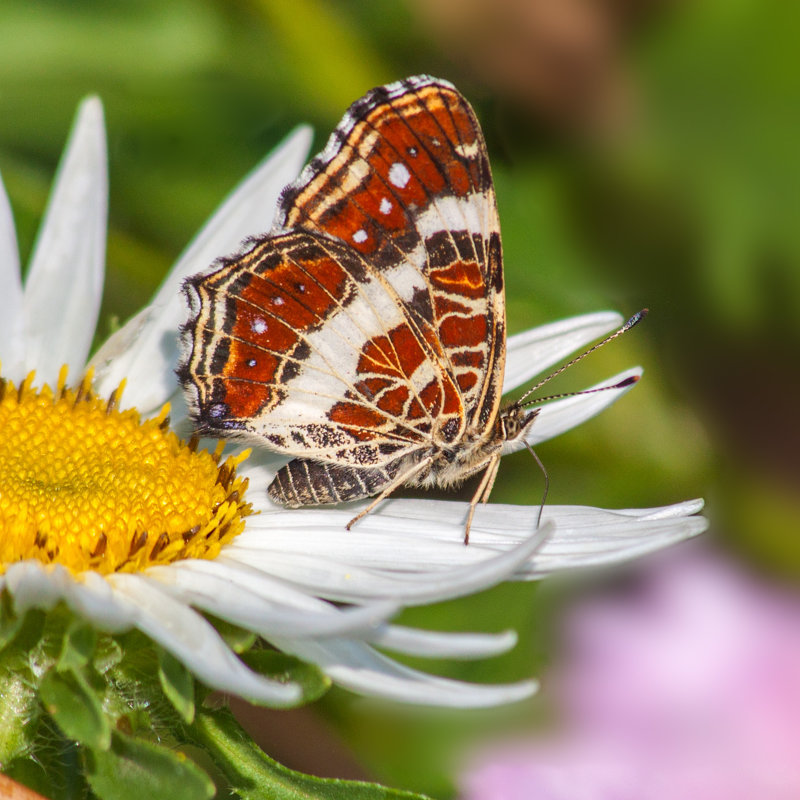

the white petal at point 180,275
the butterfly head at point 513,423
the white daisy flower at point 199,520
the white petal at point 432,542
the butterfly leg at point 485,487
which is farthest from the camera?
the white petal at point 180,275

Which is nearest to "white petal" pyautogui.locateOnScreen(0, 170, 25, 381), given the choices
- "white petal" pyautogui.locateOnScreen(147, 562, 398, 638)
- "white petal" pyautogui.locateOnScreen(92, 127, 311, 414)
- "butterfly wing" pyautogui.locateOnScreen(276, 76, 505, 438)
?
"white petal" pyautogui.locateOnScreen(92, 127, 311, 414)

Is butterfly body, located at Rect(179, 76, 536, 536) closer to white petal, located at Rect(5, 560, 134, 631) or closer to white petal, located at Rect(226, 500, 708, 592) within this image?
white petal, located at Rect(226, 500, 708, 592)

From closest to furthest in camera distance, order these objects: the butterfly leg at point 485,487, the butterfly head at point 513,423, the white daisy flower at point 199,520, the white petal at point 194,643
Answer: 1. the white petal at point 194,643
2. the white daisy flower at point 199,520
3. the butterfly leg at point 485,487
4. the butterfly head at point 513,423

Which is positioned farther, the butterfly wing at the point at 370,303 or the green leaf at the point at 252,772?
the butterfly wing at the point at 370,303

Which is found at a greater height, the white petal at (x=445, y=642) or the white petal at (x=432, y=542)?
the white petal at (x=445, y=642)

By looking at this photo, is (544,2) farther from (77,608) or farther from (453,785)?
(77,608)

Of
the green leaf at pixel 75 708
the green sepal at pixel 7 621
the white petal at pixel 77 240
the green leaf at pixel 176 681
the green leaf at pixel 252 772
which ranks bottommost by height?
the green leaf at pixel 252 772

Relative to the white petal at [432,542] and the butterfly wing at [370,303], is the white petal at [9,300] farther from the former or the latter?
the white petal at [432,542]

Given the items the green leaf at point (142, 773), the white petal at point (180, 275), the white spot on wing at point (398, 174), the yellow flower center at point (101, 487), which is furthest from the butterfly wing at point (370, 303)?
the green leaf at point (142, 773)
